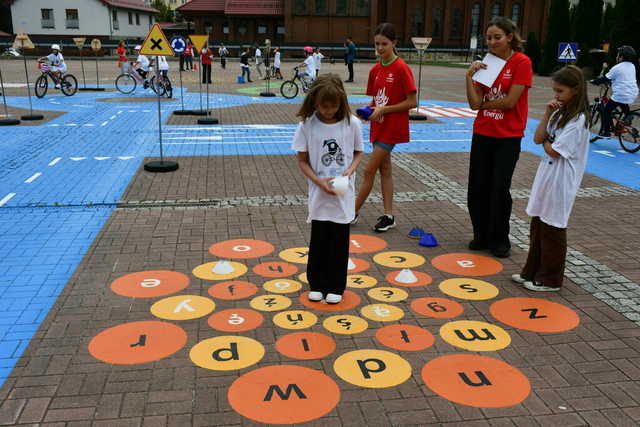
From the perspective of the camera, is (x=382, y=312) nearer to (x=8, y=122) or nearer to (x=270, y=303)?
(x=270, y=303)

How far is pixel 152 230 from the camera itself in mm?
6520

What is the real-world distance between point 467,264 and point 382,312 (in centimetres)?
146

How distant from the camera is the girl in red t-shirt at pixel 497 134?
17.5ft

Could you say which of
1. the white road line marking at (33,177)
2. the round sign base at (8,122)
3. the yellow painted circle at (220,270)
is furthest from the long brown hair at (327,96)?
the round sign base at (8,122)

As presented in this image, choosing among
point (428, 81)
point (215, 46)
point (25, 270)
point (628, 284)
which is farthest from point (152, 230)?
point (215, 46)

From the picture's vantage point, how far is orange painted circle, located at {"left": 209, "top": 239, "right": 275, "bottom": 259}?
5777 mm

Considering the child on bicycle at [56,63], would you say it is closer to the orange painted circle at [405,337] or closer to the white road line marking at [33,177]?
the white road line marking at [33,177]

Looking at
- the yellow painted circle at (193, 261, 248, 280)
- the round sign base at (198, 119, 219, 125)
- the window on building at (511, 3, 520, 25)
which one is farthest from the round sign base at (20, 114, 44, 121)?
the window on building at (511, 3, 520, 25)

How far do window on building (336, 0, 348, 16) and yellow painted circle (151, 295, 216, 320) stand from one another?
56.0 metres

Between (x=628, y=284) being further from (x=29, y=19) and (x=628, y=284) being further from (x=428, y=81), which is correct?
(x=29, y=19)

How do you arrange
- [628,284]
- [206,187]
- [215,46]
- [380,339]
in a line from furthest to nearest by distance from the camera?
[215,46], [206,187], [628,284], [380,339]

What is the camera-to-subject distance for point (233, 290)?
4.95 metres

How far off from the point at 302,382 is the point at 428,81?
98.7 ft

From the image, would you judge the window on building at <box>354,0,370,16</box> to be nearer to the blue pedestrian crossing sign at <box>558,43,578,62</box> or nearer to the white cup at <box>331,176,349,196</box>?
the blue pedestrian crossing sign at <box>558,43,578,62</box>
